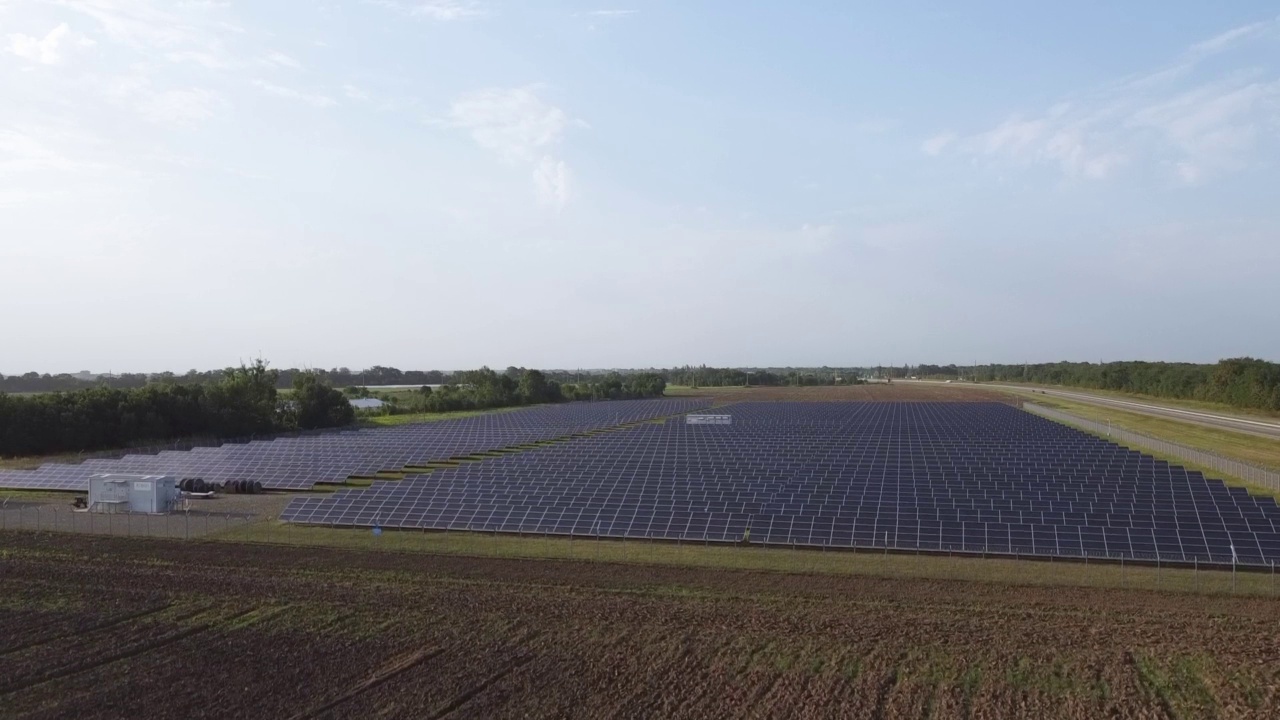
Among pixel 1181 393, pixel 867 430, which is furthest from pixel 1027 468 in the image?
pixel 1181 393

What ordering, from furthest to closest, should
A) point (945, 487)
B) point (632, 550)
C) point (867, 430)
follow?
1. point (867, 430)
2. point (945, 487)
3. point (632, 550)

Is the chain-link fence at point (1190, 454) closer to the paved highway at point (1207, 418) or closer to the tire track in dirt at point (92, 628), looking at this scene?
the paved highway at point (1207, 418)

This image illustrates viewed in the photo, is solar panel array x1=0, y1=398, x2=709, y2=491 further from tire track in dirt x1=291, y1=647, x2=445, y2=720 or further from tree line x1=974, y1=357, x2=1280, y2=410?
tree line x1=974, y1=357, x2=1280, y2=410

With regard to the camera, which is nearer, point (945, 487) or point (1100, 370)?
point (945, 487)

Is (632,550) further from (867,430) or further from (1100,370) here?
(1100,370)

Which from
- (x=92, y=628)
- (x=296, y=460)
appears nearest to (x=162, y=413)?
(x=296, y=460)
